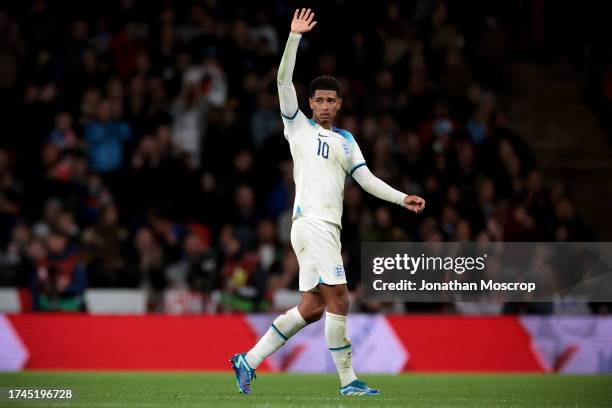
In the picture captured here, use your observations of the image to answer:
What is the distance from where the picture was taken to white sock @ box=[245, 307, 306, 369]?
9695mm

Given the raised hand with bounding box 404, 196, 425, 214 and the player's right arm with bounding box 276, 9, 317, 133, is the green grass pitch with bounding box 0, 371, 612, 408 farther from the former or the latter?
the player's right arm with bounding box 276, 9, 317, 133

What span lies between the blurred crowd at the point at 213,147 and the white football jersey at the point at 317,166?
6182mm

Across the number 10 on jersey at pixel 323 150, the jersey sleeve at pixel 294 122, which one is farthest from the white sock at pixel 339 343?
the jersey sleeve at pixel 294 122

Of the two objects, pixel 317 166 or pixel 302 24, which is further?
pixel 317 166

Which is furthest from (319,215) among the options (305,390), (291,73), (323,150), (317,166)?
(305,390)

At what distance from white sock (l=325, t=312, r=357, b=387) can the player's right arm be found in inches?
61.1

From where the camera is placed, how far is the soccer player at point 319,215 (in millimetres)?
9555

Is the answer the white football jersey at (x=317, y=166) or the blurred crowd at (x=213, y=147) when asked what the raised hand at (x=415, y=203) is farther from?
the blurred crowd at (x=213, y=147)

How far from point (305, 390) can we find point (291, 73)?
301cm

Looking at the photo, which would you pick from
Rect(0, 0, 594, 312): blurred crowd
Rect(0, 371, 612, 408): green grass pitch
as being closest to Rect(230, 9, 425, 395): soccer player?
Rect(0, 371, 612, 408): green grass pitch

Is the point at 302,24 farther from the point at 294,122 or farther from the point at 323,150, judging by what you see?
the point at 323,150

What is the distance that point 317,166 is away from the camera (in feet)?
31.8

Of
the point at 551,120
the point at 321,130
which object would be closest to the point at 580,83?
the point at 551,120

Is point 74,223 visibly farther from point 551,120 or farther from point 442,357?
point 551,120
